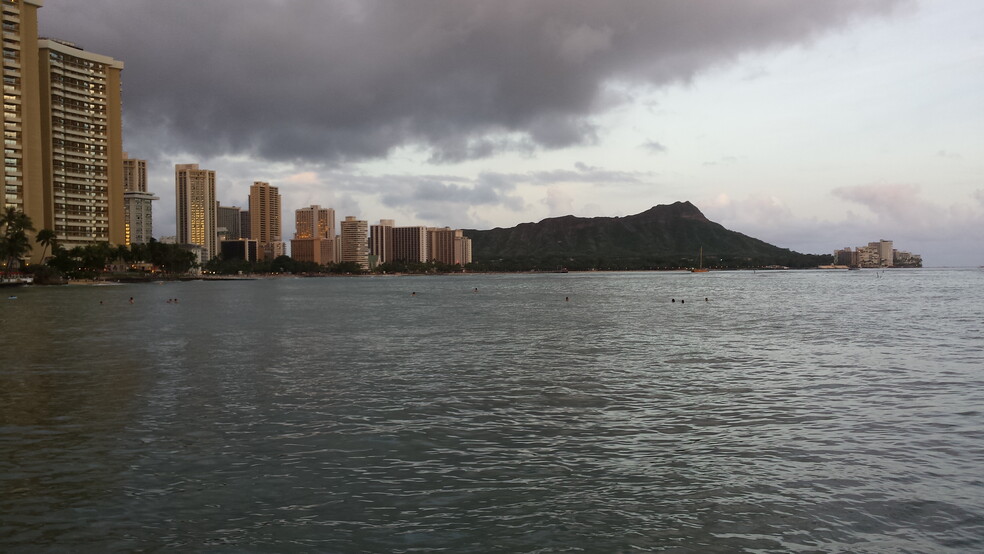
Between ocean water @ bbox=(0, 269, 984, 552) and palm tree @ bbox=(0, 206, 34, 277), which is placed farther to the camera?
palm tree @ bbox=(0, 206, 34, 277)

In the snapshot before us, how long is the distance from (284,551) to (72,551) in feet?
12.7

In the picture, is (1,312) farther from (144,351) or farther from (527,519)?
(527,519)

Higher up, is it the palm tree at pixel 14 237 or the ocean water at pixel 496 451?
the palm tree at pixel 14 237

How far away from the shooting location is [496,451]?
18.9 meters

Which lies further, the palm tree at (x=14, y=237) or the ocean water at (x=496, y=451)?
the palm tree at (x=14, y=237)

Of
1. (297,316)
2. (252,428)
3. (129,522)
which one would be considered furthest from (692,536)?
(297,316)

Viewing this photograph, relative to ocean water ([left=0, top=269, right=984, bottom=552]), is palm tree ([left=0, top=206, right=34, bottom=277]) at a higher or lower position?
higher

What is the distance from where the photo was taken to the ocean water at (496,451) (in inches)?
516

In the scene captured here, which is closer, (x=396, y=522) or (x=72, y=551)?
(x=72, y=551)

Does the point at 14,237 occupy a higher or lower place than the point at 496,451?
higher

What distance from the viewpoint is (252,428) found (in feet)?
72.0

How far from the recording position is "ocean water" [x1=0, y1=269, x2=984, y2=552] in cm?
1310

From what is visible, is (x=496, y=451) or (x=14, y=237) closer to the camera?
(x=496, y=451)

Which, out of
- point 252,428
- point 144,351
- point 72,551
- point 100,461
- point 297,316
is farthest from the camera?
point 297,316
